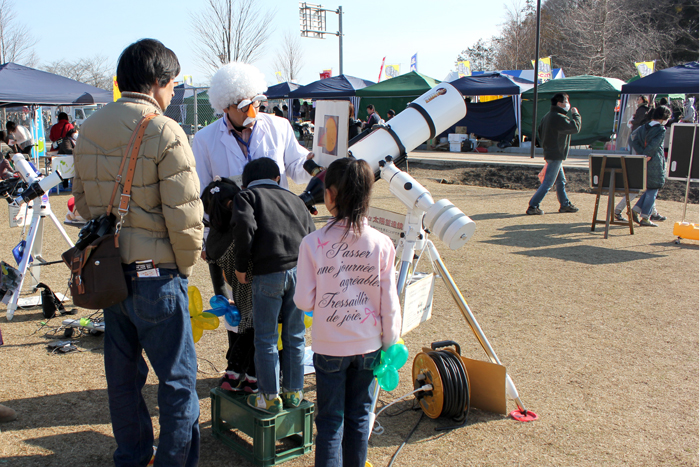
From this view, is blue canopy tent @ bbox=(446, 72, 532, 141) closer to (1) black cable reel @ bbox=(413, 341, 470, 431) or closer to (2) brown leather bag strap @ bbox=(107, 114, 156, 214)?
(1) black cable reel @ bbox=(413, 341, 470, 431)

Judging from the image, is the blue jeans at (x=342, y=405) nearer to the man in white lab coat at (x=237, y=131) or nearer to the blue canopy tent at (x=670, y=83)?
the man in white lab coat at (x=237, y=131)

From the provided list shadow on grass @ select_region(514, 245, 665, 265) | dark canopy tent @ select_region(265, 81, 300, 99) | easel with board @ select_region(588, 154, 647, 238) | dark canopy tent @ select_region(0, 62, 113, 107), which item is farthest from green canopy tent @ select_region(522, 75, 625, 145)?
dark canopy tent @ select_region(0, 62, 113, 107)

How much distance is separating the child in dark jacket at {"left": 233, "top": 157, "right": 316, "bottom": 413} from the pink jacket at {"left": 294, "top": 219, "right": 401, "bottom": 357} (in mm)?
392

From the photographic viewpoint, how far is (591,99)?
67.5ft

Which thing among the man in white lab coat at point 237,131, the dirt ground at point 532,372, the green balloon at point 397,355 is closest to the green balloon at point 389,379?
the green balloon at point 397,355

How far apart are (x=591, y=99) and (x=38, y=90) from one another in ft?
60.8

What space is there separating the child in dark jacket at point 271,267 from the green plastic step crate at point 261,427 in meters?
0.06

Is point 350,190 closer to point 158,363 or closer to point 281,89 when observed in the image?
point 158,363

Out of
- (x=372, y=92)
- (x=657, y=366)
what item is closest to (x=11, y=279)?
(x=657, y=366)

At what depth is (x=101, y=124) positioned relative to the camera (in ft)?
7.02

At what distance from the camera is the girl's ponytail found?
223cm

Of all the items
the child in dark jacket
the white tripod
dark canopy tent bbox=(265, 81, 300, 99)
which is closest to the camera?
the child in dark jacket

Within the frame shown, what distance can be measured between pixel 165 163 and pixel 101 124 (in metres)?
0.30

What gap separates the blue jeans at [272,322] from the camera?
105 inches
